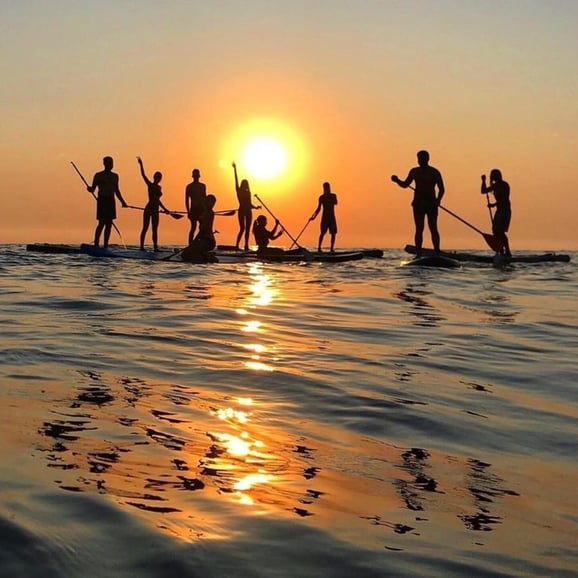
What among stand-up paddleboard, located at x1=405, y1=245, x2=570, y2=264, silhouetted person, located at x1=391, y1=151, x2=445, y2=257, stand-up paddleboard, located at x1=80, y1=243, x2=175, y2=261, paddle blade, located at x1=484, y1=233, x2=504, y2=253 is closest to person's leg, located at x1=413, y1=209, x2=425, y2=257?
silhouetted person, located at x1=391, y1=151, x2=445, y2=257

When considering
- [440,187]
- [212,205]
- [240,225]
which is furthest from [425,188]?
[240,225]

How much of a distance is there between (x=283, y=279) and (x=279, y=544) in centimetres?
1041

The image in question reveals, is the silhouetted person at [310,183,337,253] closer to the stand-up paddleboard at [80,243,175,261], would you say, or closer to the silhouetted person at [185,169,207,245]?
the silhouetted person at [185,169,207,245]

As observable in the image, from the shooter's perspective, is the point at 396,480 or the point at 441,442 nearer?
the point at 396,480

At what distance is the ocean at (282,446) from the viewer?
207 cm

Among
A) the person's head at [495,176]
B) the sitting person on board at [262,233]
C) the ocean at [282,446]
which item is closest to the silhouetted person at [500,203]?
the person's head at [495,176]

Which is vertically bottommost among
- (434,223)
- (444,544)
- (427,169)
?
(444,544)

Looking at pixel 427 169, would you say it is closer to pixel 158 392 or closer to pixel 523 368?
pixel 523 368

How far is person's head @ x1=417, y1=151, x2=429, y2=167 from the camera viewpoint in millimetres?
16562

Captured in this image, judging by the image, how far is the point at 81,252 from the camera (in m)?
17.6

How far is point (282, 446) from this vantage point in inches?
124

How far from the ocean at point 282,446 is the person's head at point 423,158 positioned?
32.1ft

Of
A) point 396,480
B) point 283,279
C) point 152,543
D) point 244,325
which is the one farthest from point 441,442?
point 283,279

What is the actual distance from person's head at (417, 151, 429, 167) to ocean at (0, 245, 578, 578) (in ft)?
32.1
